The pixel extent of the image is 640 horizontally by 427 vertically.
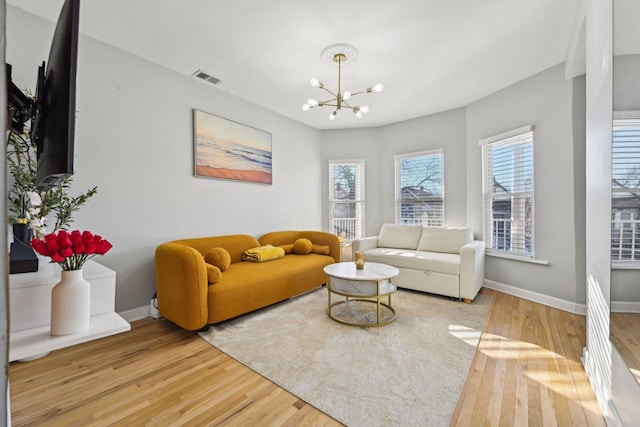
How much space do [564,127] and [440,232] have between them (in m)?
1.82

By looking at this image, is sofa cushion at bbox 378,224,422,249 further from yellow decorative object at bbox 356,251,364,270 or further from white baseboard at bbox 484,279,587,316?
yellow decorative object at bbox 356,251,364,270

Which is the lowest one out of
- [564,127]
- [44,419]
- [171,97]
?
[44,419]

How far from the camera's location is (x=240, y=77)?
3.20m

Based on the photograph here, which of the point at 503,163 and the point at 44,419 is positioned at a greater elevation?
the point at 503,163

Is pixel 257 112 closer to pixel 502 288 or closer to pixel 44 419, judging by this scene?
pixel 44 419

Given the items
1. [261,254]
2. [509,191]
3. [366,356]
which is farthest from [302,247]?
[509,191]

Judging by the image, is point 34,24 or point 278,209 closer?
point 34,24

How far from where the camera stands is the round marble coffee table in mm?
2581

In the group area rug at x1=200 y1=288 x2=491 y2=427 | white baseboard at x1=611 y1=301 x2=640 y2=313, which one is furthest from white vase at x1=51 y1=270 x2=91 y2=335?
white baseboard at x1=611 y1=301 x2=640 y2=313

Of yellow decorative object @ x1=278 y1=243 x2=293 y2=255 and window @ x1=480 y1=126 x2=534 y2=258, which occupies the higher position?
window @ x1=480 y1=126 x2=534 y2=258

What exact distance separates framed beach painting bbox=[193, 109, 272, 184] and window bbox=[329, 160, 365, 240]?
1.50 meters

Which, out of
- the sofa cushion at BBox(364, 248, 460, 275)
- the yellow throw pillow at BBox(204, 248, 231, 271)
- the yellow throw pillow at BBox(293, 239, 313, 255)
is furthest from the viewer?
the yellow throw pillow at BBox(293, 239, 313, 255)

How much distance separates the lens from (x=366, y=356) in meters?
2.03

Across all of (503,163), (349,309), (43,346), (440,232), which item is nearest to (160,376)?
(43,346)
